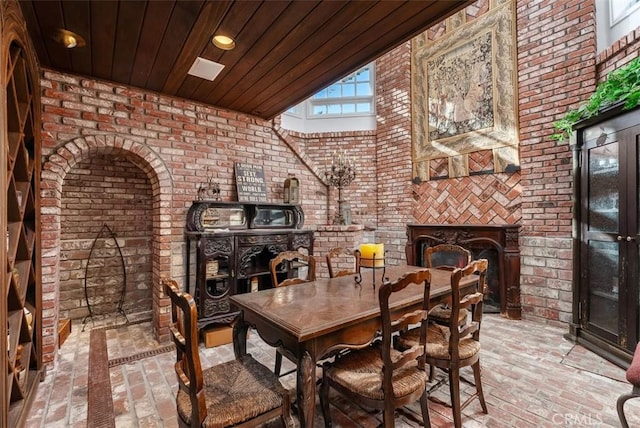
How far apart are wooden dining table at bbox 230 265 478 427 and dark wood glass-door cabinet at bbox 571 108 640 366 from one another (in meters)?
1.45

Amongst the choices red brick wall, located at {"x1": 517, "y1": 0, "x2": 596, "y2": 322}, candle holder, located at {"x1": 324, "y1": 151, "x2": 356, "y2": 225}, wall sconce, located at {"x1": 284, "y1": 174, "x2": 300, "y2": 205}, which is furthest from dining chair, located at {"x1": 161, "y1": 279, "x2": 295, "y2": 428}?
red brick wall, located at {"x1": 517, "y1": 0, "x2": 596, "y2": 322}

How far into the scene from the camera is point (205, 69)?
8.46 ft

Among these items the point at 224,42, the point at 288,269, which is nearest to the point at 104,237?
the point at 288,269

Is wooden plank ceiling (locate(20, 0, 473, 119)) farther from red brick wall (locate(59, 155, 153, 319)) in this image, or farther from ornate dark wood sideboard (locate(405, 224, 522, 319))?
ornate dark wood sideboard (locate(405, 224, 522, 319))

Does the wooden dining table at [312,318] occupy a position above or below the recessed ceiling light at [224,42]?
below

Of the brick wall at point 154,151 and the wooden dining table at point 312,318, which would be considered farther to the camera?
the brick wall at point 154,151

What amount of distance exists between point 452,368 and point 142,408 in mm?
2050

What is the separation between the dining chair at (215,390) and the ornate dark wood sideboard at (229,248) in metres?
1.50

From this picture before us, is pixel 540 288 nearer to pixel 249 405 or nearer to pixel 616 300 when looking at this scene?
pixel 616 300

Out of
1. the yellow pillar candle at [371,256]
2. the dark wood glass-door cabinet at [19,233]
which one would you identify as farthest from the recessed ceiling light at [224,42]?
the yellow pillar candle at [371,256]

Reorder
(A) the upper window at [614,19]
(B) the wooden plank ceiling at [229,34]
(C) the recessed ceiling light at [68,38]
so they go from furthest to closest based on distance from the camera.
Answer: (A) the upper window at [614,19]
(C) the recessed ceiling light at [68,38]
(B) the wooden plank ceiling at [229,34]

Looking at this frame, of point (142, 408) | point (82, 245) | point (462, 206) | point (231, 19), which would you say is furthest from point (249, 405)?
point (462, 206)

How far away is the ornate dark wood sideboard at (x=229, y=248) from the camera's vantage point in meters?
3.00

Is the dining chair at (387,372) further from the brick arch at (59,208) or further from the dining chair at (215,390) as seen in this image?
the brick arch at (59,208)
